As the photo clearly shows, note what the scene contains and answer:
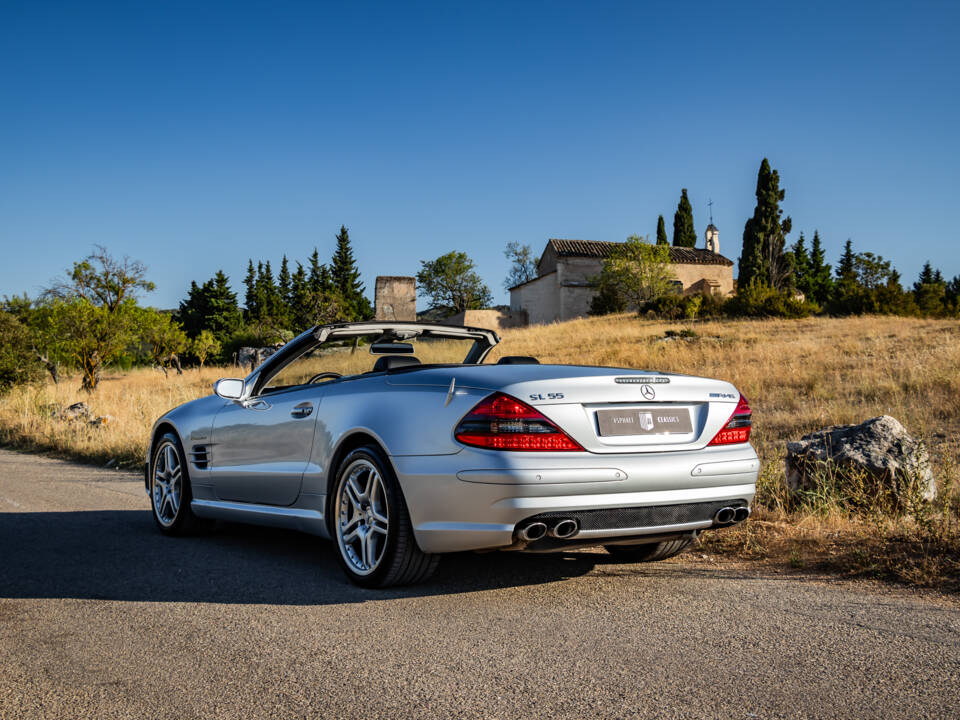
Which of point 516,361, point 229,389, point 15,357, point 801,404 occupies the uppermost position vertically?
point 15,357

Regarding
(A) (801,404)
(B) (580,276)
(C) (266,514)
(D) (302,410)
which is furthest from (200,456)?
(B) (580,276)

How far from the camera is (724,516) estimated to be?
4.43 metres

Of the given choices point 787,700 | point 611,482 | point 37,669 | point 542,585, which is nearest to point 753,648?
point 787,700

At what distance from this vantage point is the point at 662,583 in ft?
15.4

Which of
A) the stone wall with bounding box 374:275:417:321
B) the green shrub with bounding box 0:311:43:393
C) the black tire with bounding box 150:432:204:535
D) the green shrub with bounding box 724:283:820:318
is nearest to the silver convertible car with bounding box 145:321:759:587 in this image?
the black tire with bounding box 150:432:204:535

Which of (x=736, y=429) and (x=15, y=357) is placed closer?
(x=736, y=429)

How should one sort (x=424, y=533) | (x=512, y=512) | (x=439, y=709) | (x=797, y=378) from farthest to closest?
1. (x=797, y=378)
2. (x=424, y=533)
3. (x=512, y=512)
4. (x=439, y=709)

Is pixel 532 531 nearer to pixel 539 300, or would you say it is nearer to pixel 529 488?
pixel 529 488

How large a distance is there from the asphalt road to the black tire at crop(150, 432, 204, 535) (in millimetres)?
832

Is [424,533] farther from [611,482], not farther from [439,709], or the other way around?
[439,709]

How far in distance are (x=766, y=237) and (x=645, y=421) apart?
5978 cm

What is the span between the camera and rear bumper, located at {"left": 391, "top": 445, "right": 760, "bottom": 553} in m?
3.91

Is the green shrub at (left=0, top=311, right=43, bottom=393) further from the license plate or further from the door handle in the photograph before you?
the license plate

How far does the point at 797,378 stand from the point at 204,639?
16023 mm
